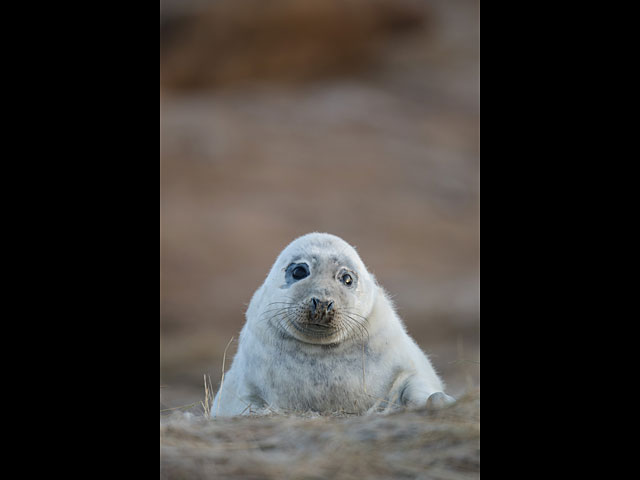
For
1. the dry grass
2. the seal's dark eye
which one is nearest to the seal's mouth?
the seal's dark eye

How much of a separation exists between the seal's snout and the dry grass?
0.71 meters

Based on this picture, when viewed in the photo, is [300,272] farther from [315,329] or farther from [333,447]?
[333,447]

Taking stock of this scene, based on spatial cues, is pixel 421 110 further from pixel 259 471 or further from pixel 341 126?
pixel 259 471

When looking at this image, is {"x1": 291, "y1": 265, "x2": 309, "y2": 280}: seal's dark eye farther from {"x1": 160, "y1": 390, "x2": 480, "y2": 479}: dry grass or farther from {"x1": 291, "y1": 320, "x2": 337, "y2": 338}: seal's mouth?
{"x1": 160, "y1": 390, "x2": 480, "y2": 479}: dry grass

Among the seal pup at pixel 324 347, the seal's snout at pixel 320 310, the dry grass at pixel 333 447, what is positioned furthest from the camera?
the seal pup at pixel 324 347

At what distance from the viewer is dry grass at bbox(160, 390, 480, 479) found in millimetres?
2885

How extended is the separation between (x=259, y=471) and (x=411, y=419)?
802 millimetres

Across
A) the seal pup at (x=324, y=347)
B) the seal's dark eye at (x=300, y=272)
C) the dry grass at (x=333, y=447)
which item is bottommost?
the dry grass at (x=333, y=447)

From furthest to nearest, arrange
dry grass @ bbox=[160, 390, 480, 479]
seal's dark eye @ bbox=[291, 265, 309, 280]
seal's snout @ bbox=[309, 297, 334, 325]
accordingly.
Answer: seal's dark eye @ bbox=[291, 265, 309, 280]
seal's snout @ bbox=[309, 297, 334, 325]
dry grass @ bbox=[160, 390, 480, 479]

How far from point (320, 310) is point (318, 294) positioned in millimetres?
107

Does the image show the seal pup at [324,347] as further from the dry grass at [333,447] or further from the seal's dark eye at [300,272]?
the dry grass at [333,447]

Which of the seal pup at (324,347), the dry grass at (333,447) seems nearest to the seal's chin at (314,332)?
the seal pup at (324,347)

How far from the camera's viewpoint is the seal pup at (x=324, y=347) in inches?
165
